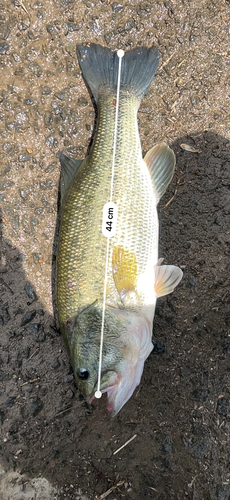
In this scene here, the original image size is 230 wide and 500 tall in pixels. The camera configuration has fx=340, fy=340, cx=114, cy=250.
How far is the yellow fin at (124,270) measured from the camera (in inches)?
97.7

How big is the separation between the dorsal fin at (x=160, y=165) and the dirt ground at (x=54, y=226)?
0.70 feet

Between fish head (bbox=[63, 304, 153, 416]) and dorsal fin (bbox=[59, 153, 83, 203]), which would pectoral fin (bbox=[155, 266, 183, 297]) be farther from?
dorsal fin (bbox=[59, 153, 83, 203])

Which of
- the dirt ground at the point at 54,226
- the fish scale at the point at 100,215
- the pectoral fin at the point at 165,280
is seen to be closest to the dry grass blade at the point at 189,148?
the dirt ground at the point at 54,226

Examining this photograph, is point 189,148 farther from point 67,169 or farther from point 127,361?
point 127,361

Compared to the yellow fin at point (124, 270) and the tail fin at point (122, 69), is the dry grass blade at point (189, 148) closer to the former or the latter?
the tail fin at point (122, 69)

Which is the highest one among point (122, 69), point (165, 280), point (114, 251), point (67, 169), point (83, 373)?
point (122, 69)

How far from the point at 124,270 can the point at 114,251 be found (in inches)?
6.2

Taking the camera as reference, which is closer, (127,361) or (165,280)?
(127,361)

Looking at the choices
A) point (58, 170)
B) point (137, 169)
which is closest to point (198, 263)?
point (137, 169)

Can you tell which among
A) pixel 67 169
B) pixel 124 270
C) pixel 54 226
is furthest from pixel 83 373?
pixel 67 169

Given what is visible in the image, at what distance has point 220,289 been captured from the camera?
2898mm

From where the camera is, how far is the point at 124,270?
250 centimetres

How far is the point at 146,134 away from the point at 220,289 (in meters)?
1.51

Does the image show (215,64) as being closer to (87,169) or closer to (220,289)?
(87,169)
